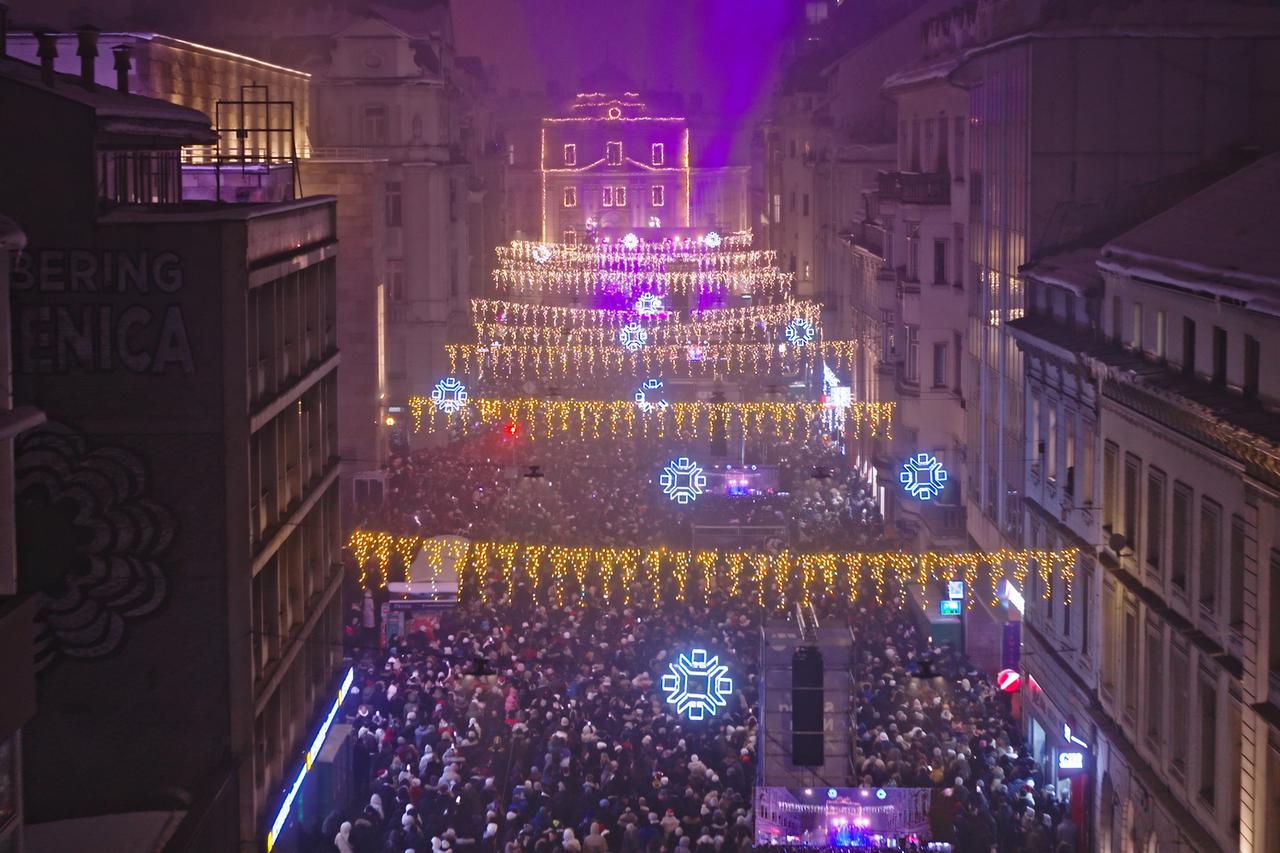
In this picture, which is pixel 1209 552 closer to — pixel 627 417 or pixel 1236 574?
pixel 1236 574

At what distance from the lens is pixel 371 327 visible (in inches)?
2153

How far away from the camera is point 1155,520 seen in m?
25.4

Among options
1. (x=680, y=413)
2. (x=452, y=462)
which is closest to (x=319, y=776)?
(x=452, y=462)

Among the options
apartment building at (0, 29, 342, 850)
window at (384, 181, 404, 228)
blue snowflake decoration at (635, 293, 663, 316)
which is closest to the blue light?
apartment building at (0, 29, 342, 850)

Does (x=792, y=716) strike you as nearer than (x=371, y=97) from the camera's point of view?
Yes

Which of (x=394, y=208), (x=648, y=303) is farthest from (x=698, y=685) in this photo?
(x=648, y=303)

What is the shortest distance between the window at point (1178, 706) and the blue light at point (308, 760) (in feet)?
35.4

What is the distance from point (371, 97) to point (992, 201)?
2998 centimetres

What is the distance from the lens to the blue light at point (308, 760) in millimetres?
24234

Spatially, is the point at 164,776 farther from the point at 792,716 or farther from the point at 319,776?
the point at 792,716

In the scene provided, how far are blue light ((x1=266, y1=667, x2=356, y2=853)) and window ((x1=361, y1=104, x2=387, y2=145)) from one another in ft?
113

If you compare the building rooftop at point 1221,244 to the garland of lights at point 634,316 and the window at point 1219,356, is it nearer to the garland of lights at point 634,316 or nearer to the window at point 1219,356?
the window at point 1219,356

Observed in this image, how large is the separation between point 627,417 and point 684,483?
46.6 feet

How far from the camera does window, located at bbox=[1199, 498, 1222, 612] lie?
22469 millimetres
